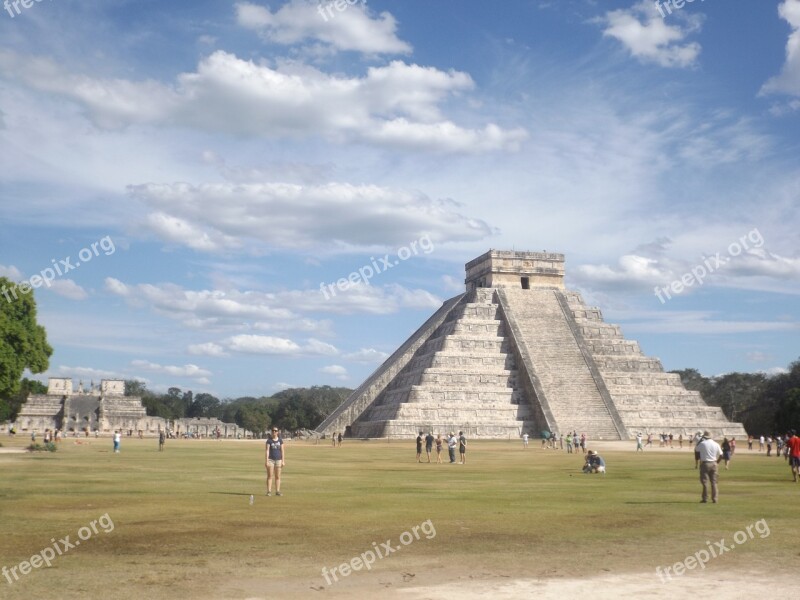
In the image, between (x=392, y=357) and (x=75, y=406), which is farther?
(x=75, y=406)

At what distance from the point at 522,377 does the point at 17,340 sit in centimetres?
2971

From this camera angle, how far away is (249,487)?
58.1 ft

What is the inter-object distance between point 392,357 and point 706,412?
2373 cm

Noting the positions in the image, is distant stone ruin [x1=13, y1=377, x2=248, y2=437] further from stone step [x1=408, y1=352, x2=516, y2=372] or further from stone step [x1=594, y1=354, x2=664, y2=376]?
stone step [x1=594, y1=354, x2=664, y2=376]

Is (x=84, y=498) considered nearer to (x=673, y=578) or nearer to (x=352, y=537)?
(x=352, y=537)

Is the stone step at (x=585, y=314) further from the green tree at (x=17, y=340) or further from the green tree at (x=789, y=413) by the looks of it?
the green tree at (x=17, y=340)

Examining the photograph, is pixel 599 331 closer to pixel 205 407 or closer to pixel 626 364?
pixel 626 364

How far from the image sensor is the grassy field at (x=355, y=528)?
827 cm

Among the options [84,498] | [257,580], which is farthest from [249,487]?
[257,580]

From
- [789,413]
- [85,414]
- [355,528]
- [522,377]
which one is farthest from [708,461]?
[85,414]

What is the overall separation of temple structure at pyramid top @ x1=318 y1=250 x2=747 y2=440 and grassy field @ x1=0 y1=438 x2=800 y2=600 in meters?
26.9

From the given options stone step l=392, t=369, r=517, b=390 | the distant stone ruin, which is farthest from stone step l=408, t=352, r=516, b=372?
the distant stone ruin

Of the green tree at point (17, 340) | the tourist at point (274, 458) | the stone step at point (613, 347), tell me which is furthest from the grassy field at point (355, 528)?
the stone step at point (613, 347)

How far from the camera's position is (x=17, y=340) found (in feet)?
132
